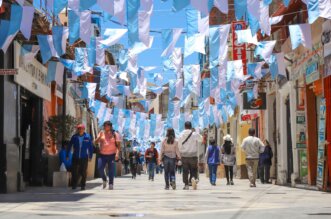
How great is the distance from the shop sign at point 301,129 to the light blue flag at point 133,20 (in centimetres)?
783

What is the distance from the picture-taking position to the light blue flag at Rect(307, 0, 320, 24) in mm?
14773

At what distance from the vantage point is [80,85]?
103 feet

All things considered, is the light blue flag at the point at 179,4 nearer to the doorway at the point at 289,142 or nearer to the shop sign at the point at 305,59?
the shop sign at the point at 305,59

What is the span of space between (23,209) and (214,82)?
643 inches

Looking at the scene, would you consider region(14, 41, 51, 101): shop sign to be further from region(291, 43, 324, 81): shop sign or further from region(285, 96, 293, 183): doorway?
region(285, 96, 293, 183): doorway

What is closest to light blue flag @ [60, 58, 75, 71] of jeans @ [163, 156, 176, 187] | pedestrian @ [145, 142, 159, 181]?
jeans @ [163, 156, 176, 187]

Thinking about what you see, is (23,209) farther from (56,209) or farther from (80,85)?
(80,85)

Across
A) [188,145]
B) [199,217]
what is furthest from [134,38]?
[199,217]

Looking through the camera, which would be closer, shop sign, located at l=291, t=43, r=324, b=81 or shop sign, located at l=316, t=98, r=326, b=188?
shop sign, located at l=316, t=98, r=326, b=188

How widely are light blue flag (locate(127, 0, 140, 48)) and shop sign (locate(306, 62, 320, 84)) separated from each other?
634 centimetres

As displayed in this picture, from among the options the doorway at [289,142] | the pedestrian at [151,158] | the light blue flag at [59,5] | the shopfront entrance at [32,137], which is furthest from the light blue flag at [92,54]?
the pedestrian at [151,158]

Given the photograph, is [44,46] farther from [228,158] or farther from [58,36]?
[228,158]

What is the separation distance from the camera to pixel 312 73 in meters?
20.1

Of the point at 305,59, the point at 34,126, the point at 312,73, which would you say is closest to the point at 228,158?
the point at 305,59
